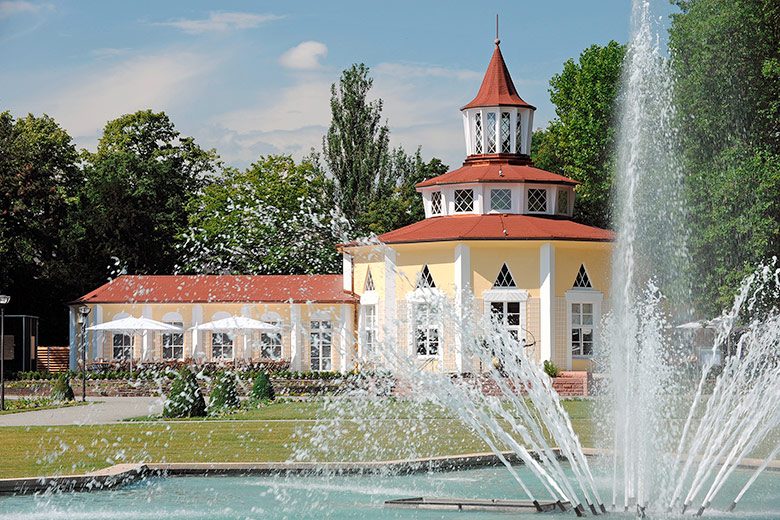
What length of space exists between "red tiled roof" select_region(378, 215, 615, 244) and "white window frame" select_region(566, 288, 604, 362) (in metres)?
1.74

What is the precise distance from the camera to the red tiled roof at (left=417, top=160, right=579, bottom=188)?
44.2 meters

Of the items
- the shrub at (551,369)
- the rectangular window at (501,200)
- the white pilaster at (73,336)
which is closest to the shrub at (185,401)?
the shrub at (551,369)

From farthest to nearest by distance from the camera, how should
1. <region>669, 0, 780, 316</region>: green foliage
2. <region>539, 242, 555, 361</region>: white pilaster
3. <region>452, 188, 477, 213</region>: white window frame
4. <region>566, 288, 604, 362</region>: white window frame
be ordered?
<region>452, 188, 477, 213</region>: white window frame, <region>566, 288, 604, 362</region>: white window frame, <region>539, 242, 555, 361</region>: white pilaster, <region>669, 0, 780, 316</region>: green foliage

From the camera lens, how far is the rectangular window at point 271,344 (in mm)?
46287

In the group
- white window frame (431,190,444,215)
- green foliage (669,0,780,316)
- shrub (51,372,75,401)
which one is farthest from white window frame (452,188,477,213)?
shrub (51,372,75,401)

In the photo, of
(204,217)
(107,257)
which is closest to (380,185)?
(204,217)

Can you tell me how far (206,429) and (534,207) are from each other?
75.2 feet

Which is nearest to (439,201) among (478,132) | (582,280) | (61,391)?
(478,132)

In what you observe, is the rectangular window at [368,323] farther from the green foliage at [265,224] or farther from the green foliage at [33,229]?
the green foliage at [33,229]

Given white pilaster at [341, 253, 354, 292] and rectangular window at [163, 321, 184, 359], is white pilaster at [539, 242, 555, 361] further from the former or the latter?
rectangular window at [163, 321, 184, 359]

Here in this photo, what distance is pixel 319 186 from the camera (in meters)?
61.6

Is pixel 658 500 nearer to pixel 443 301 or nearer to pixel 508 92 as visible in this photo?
pixel 443 301

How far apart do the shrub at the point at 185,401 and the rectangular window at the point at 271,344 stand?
1763 centimetres

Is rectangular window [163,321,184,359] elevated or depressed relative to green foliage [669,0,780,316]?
depressed
